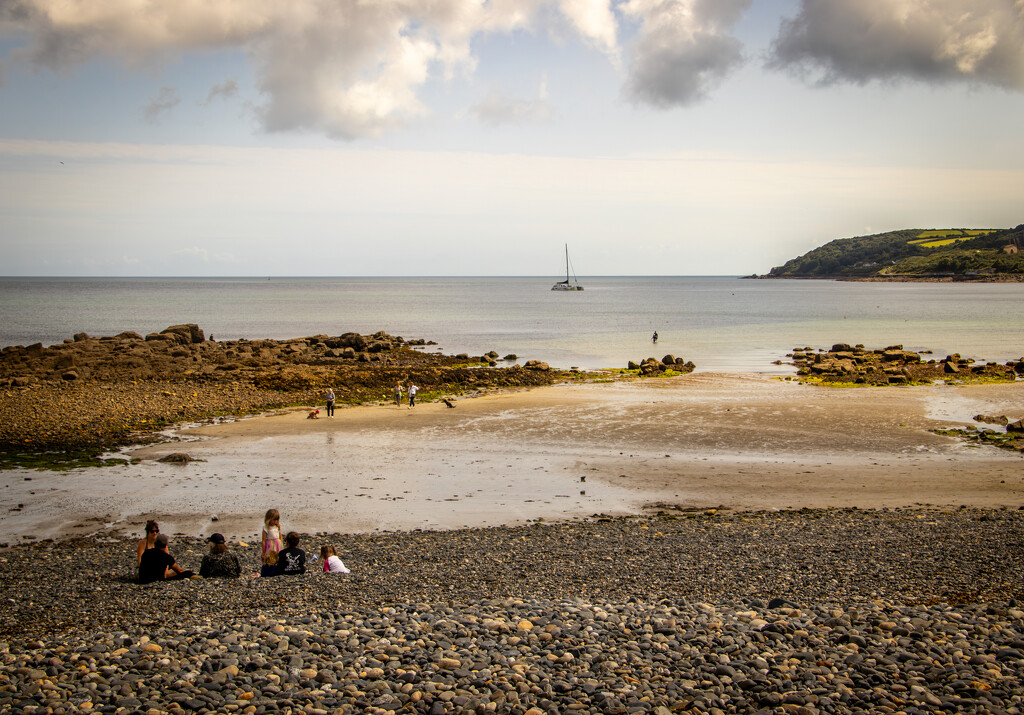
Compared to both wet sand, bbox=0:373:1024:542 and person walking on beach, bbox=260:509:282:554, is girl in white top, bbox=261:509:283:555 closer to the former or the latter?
person walking on beach, bbox=260:509:282:554

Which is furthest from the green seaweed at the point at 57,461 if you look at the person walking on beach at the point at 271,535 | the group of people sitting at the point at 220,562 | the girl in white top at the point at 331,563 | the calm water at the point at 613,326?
the calm water at the point at 613,326

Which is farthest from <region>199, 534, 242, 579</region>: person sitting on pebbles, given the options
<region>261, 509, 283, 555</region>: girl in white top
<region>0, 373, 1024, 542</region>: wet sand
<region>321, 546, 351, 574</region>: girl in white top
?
<region>0, 373, 1024, 542</region>: wet sand

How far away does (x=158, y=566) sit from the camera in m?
12.5

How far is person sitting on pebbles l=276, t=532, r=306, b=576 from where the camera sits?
1285 cm

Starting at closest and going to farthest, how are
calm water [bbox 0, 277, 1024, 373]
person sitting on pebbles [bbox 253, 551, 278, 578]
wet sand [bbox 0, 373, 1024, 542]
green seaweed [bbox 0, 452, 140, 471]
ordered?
person sitting on pebbles [bbox 253, 551, 278, 578], wet sand [bbox 0, 373, 1024, 542], green seaweed [bbox 0, 452, 140, 471], calm water [bbox 0, 277, 1024, 373]

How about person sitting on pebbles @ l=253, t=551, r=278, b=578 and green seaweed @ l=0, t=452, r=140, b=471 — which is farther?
green seaweed @ l=0, t=452, r=140, b=471

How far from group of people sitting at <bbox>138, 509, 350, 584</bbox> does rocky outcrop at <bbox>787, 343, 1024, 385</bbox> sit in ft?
125

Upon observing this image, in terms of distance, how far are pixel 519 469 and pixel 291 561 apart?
35.4 ft

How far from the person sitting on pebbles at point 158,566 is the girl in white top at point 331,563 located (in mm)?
2321

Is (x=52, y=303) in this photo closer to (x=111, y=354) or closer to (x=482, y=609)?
(x=111, y=354)

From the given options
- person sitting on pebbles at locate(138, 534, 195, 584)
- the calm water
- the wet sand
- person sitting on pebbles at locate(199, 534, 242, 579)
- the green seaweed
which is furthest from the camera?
the calm water

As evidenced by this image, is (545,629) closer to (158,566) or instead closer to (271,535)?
(271,535)

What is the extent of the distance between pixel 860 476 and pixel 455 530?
42.7 feet

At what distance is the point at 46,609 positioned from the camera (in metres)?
11.3
